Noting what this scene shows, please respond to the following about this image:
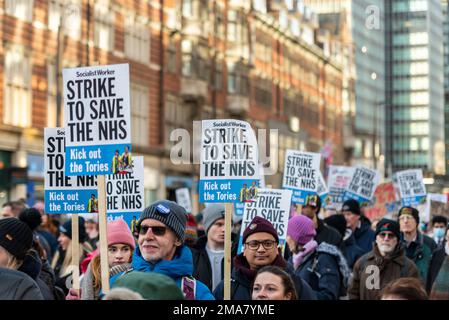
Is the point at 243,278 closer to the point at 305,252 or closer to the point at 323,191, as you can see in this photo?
the point at 305,252

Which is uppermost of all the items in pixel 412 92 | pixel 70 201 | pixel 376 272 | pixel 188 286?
pixel 412 92

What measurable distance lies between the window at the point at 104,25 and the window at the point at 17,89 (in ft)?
16.8

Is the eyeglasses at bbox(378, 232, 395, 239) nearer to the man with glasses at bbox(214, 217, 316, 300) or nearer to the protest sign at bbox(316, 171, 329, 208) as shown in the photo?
the man with glasses at bbox(214, 217, 316, 300)

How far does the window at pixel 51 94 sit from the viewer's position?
36969mm

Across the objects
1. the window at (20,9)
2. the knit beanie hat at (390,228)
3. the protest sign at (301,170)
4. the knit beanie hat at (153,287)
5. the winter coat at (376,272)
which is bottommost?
the winter coat at (376,272)

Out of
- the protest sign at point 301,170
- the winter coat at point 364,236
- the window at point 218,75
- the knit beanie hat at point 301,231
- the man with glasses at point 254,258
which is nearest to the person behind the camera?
the man with glasses at point 254,258

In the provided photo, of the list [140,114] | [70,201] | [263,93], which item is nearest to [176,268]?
[70,201]

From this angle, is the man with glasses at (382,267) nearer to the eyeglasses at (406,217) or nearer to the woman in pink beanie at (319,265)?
the woman in pink beanie at (319,265)

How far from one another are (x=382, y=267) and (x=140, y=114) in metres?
34.0

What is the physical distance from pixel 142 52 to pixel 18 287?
128 ft

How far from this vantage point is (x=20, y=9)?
34.9 meters

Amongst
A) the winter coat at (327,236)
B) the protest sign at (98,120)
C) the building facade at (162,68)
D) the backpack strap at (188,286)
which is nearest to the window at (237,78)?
the building facade at (162,68)

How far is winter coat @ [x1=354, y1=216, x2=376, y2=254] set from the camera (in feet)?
51.5

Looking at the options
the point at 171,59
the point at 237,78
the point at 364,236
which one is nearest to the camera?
the point at 364,236
